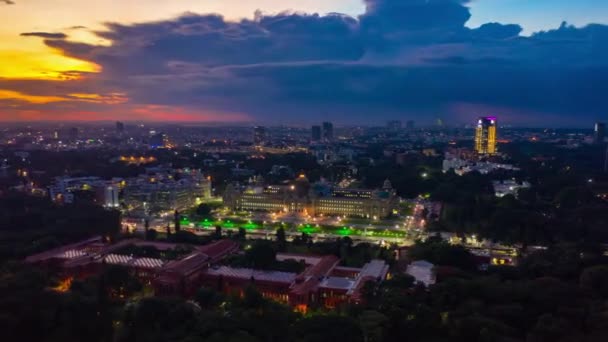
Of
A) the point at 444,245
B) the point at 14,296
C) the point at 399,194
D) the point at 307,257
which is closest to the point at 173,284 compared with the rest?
the point at 14,296

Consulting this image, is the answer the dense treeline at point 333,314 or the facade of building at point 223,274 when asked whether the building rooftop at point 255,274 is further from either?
the dense treeline at point 333,314

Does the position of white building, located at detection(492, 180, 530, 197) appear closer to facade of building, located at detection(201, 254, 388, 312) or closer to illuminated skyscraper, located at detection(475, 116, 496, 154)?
facade of building, located at detection(201, 254, 388, 312)

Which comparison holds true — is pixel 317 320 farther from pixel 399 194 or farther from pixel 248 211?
pixel 399 194

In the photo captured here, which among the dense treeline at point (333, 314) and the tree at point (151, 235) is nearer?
the dense treeline at point (333, 314)

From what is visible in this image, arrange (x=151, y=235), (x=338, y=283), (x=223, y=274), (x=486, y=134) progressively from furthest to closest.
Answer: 1. (x=486, y=134)
2. (x=151, y=235)
3. (x=223, y=274)
4. (x=338, y=283)

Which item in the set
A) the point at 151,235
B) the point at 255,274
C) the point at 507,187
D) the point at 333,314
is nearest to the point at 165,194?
the point at 151,235

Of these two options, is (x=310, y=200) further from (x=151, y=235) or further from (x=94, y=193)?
(x=94, y=193)

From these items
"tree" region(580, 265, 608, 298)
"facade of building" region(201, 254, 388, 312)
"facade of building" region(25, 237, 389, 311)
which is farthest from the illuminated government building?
"tree" region(580, 265, 608, 298)

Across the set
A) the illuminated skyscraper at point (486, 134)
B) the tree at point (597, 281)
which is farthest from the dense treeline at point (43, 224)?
the illuminated skyscraper at point (486, 134)
